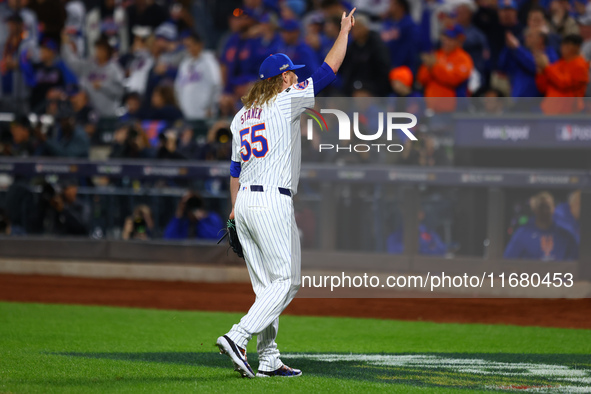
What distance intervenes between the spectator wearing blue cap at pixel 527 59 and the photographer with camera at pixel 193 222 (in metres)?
4.37

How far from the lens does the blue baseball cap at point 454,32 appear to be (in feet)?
41.5

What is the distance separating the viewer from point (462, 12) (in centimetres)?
1326

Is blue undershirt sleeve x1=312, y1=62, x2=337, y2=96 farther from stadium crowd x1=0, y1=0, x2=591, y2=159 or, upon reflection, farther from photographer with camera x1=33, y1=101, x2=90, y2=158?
photographer with camera x1=33, y1=101, x2=90, y2=158

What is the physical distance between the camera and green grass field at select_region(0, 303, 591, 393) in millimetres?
5547

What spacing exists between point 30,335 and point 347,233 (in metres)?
5.04

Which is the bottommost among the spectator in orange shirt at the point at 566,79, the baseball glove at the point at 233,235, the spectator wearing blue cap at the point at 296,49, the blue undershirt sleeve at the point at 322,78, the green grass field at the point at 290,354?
the green grass field at the point at 290,354

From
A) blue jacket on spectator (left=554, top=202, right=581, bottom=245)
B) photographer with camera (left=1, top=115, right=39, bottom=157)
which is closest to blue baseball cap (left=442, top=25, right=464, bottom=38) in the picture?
blue jacket on spectator (left=554, top=202, right=581, bottom=245)

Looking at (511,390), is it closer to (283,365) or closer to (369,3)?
(283,365)

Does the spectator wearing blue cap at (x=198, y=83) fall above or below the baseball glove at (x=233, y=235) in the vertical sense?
above

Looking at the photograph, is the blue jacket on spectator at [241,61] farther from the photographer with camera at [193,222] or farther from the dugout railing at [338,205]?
the photographer with camera at [193,222]

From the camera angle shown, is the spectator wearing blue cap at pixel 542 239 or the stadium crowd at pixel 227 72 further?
the stadium crowd at pixel 227 72

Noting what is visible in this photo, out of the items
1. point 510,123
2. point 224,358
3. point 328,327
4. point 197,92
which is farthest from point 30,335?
point 197,92

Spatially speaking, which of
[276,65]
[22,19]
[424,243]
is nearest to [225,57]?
[22,19]

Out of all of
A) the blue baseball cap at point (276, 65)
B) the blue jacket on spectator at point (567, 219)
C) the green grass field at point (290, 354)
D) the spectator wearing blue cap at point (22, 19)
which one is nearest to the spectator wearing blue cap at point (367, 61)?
the blue jacket on spectator at point (567, 219)
